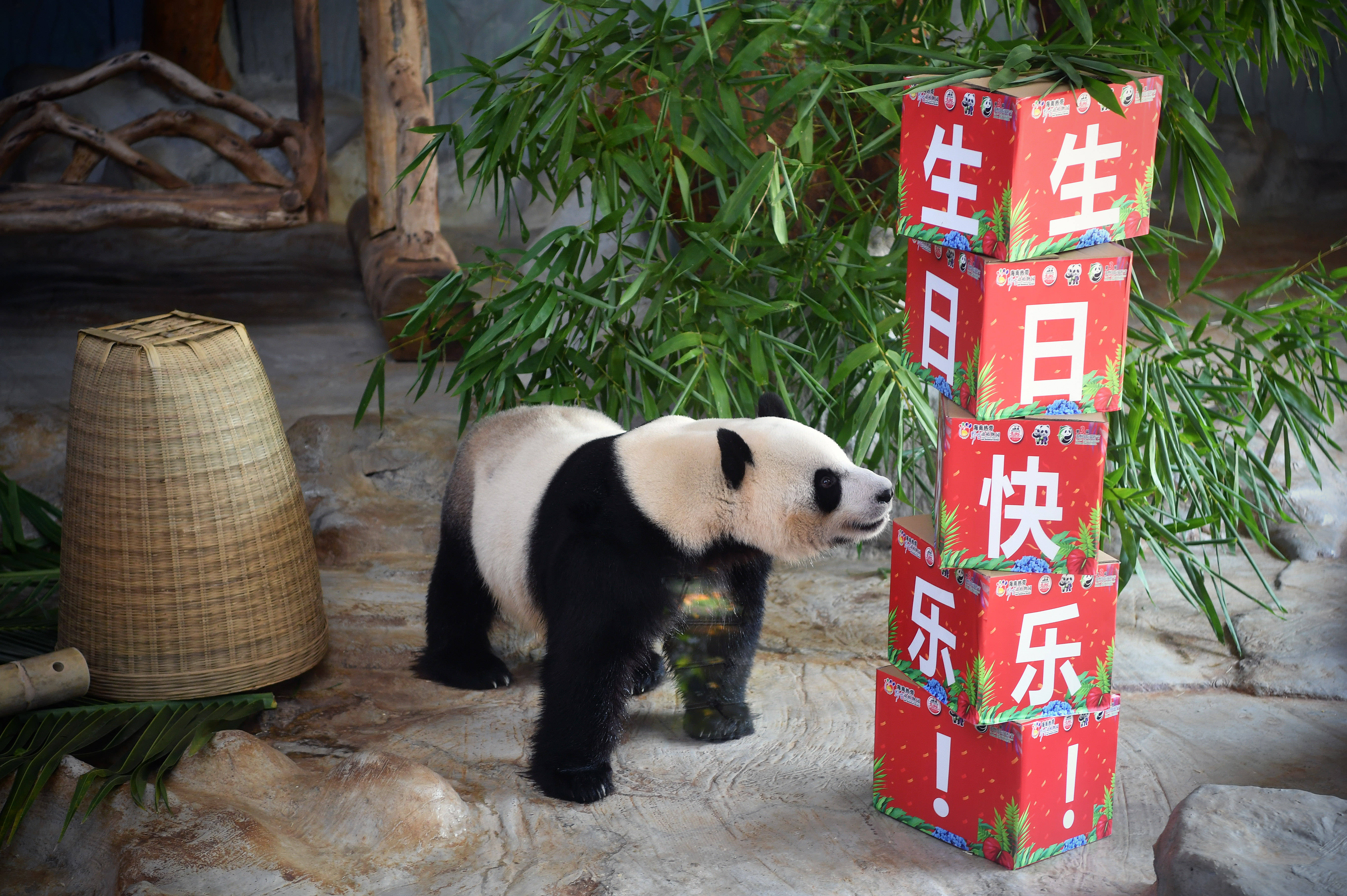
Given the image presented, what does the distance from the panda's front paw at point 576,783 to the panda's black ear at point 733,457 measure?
626 millimetres

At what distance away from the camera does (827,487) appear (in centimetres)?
220

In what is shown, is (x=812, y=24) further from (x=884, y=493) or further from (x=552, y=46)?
(x=884, y=493)

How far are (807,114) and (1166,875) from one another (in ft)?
5.32

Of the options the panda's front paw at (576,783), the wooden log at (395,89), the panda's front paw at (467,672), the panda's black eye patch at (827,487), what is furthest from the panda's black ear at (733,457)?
the wooden log at (395,89)

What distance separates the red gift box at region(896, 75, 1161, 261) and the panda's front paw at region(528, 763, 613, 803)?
1192 mm

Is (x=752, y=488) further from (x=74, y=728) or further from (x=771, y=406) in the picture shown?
(x=74, y=728)

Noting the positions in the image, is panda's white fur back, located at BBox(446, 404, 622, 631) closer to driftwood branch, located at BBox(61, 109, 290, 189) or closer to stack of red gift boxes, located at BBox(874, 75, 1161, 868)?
stack of red gift boxes, located at BBox(874, 75, 1161, 868)

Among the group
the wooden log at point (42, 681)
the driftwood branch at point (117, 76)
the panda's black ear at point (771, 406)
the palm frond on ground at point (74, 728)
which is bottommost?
the palm frond on ground at point (74, 728)

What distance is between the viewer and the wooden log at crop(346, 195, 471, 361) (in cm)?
462

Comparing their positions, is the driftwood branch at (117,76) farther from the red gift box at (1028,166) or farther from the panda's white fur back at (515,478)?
the red gift box at (1028,166)

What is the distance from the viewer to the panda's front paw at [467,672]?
9.04 ft

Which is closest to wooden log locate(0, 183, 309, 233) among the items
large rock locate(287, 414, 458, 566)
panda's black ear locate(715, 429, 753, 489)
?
large rock locate(287, 414, 458, 566)

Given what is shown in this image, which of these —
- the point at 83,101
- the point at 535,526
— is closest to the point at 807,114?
the point at 535,526

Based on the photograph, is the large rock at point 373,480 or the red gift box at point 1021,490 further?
the large rock at point 373,480
